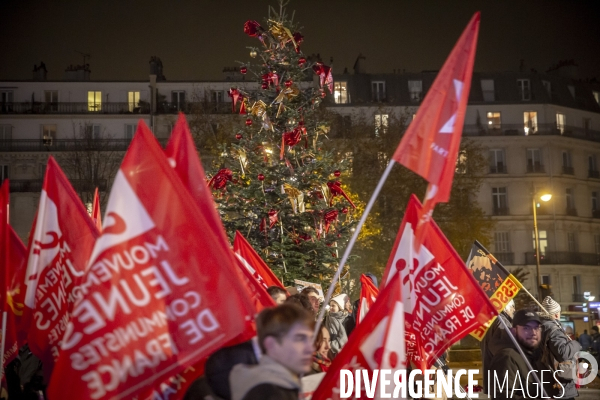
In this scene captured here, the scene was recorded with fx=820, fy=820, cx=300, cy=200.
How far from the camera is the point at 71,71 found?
6259 centimetres

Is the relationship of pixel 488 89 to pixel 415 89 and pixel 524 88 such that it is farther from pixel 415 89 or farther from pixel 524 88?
pixel 415 89

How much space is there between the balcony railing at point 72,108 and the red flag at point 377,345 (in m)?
54.3

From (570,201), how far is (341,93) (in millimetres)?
20124

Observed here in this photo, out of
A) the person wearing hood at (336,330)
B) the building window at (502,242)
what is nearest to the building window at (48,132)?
the building window at (502,242)

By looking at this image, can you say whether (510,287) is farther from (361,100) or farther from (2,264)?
(361,100)

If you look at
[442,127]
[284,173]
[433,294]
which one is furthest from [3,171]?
[442,127]

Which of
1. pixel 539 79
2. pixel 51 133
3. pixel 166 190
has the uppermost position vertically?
pixel 539 79

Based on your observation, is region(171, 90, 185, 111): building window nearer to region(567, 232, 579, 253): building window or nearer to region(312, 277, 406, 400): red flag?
region(567, 232, 579, 253): building window

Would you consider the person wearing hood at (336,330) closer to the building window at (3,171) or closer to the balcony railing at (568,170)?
the building window at (3,171)

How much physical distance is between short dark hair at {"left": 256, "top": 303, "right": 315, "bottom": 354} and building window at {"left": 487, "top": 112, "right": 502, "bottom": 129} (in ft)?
202

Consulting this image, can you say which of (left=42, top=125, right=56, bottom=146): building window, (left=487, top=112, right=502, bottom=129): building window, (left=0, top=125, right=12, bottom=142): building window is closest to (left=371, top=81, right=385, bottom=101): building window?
(left=487, top=112, right=502, bottom=129): building window

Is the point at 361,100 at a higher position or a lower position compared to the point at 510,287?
higher

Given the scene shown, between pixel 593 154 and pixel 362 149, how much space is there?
2993 centimetres

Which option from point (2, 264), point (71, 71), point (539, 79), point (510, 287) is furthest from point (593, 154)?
point (2, 264)
